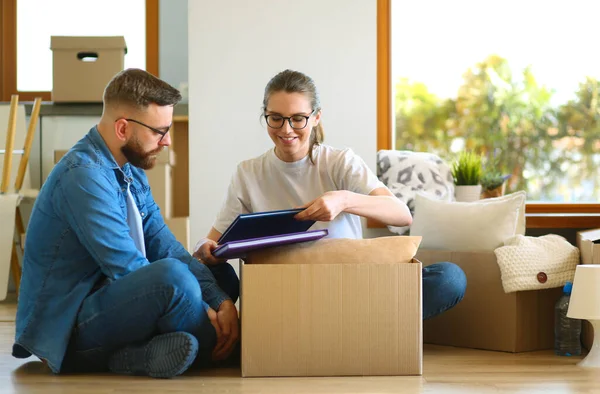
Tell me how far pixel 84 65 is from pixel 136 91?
194 centimetres

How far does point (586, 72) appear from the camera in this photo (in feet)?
13.6

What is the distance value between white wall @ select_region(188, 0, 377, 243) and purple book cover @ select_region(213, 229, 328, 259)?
1617 millimetres

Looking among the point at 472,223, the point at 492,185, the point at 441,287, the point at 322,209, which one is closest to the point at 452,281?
the point at 441,287

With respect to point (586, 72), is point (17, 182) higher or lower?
lower

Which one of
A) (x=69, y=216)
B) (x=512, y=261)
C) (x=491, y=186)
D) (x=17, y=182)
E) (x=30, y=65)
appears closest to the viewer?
(x=69, y=216)

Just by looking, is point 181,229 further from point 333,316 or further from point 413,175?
point 333,316

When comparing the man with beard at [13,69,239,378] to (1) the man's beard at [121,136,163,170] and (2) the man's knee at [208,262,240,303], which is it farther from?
(2) the man's knee at [208,262,240,303]

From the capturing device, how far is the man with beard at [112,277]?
2068mm

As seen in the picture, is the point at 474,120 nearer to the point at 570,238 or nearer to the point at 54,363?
the point at 570,238

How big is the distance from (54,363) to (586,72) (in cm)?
311

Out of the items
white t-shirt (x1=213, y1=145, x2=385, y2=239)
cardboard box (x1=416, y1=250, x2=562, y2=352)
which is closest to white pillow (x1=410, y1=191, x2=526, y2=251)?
cardboard box (x1=416, y1=250, x2=562, y2=352)

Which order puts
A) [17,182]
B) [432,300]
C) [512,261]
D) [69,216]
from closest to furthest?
[69,216]
[432,300]
[512,261]
[17,182]

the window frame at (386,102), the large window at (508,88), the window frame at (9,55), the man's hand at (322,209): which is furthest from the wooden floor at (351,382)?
the window frame at (9,55)

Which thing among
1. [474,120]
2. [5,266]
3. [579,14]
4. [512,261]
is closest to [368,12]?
[474,120]
